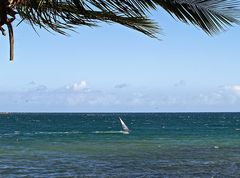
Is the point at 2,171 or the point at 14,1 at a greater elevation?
the point at 14,1

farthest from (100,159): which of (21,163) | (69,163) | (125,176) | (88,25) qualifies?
(88,25)

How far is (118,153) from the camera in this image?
4706cm

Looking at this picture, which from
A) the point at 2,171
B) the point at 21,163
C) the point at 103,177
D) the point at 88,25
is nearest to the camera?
the point at 88,25

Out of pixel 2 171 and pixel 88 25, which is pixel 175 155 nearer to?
pixel 2 171

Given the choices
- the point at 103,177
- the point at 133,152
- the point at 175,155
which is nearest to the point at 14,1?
the point at 103,177

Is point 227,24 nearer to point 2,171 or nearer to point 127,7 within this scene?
point 127,7

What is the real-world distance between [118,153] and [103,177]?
50.9 ft

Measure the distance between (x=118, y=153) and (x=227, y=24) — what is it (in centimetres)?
4515

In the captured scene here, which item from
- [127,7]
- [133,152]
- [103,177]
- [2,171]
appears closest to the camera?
[127,7]

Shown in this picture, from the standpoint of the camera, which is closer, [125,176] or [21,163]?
[125,176]

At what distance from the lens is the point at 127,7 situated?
2.58m

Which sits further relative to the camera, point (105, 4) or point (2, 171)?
point (2, 171)

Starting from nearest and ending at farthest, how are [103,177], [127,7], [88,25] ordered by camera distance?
[127,7], [88,25], [103,177]

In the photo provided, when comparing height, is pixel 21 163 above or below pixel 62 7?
below
